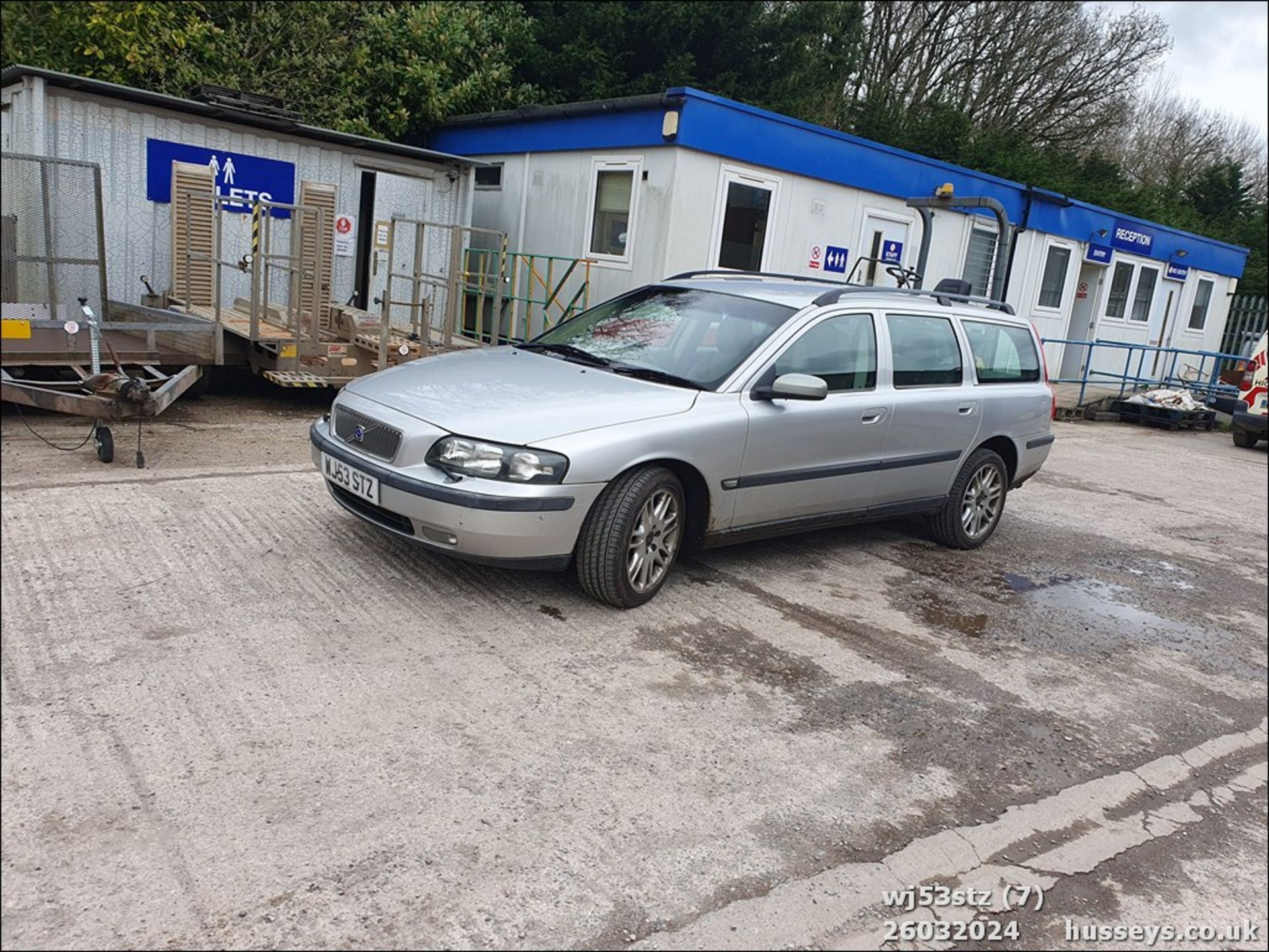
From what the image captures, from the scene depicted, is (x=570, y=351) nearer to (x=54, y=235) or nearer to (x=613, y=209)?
(x=54, y=235)

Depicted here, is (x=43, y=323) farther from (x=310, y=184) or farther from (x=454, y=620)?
(x=454, y=620)

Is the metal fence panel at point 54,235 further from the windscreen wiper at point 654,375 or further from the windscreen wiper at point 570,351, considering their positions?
the windscreen wiper at point 654,375

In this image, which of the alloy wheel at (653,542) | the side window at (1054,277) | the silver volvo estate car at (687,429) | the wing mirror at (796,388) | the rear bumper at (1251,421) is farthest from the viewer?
the side window at (1054,277)

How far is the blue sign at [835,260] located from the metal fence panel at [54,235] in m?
8.48

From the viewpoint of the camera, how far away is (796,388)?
493 cm

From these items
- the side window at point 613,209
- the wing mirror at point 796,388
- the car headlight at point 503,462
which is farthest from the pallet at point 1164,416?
the car headlight at point 503,462

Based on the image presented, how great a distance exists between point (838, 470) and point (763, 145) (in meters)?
7.07

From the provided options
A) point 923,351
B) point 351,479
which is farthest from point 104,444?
point 923,351

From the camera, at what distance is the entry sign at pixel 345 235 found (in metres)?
11.8

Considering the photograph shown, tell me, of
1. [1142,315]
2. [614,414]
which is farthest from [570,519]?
[1142,315]

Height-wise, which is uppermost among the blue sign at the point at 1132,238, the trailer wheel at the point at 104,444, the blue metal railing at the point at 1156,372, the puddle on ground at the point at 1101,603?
the blue sign at the point at 1132,238

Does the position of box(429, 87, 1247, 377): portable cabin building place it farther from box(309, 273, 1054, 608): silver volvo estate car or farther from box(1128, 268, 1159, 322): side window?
box(309, 273, 1054, 608): silver volvo estate car

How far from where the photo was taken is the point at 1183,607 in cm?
573

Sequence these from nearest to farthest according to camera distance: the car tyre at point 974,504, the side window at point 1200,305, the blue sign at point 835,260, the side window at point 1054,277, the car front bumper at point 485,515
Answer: the car front bumper at point 485,515 → the car tyre at point 974,504 → the blue sign at point 835,260 → the side window at point 1054,277 → the side window at point 1200,305
